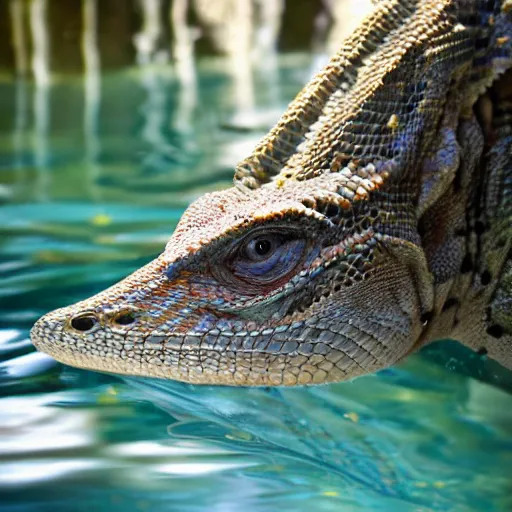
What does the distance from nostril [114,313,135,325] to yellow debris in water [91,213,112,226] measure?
3.09m

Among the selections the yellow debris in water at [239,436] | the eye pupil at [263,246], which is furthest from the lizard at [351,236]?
the yellow debris in water at [239,436]

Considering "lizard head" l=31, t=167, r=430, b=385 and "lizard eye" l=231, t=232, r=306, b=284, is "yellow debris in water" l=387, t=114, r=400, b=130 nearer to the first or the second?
"lizard head" l=31, t=167, r=430, b=385

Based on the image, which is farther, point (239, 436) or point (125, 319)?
point (239, 436)

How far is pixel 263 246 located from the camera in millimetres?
3379

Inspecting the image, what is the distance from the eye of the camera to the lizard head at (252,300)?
11.0 feet

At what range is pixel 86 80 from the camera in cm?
1211

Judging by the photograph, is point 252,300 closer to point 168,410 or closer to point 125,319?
point 125,319

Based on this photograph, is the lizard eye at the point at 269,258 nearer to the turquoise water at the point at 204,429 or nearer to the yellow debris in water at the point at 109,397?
the turquoise water at the point at 204,429

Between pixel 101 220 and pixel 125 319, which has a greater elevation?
pixel 101 220

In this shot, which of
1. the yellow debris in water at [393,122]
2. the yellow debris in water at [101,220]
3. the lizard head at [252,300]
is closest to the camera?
the lizard head at [252,300]

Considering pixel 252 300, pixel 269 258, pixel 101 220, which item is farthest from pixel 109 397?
pixel 101 220

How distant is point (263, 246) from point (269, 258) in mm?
52

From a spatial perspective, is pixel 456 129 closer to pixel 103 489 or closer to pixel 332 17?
pixel 103 489

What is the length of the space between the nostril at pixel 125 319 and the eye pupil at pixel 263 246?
0.54 meters
